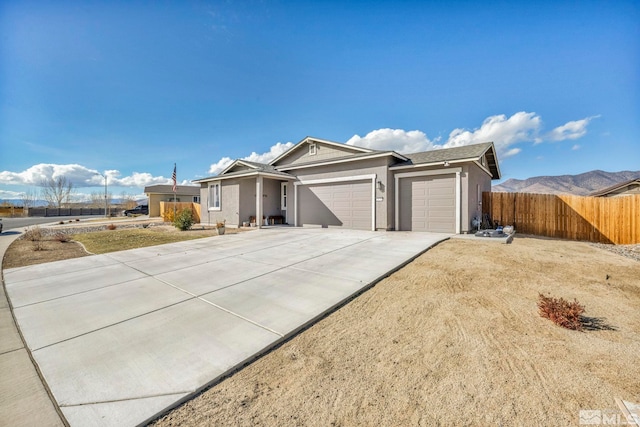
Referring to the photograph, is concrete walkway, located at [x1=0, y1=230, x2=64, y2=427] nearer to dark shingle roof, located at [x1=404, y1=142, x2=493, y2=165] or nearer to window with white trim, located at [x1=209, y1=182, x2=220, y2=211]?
dark shingle roof, located at [x1=404, y1=142, x2=493, y2=165]

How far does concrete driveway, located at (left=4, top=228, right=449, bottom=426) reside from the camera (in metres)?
2.07

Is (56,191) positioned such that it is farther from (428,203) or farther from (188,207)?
(428,203)

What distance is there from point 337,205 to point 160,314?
10617mm

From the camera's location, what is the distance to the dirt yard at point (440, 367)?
182 centimetres

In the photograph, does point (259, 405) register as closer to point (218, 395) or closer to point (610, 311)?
point (218, 395)

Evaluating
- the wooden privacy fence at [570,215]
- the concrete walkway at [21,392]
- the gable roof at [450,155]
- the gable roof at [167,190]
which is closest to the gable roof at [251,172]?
the gable roof at [450,155]

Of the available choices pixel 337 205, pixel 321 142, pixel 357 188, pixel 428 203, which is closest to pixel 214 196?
pixel 321 142

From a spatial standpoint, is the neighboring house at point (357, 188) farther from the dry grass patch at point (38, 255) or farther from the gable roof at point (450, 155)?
the dry grass patch at point (38, 255)

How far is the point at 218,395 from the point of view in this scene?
2.02m

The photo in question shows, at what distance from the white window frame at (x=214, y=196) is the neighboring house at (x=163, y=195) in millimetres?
15921

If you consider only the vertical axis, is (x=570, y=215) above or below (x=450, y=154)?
below

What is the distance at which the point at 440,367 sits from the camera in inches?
92.0

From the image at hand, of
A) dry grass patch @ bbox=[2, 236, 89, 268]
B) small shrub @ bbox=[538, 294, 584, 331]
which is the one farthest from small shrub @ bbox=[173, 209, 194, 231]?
small shrub @ bbox=[538, 294, 584, 331]

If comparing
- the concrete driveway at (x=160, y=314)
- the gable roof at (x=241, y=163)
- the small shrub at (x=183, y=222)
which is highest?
the gable roof at (x=241, y=163)
